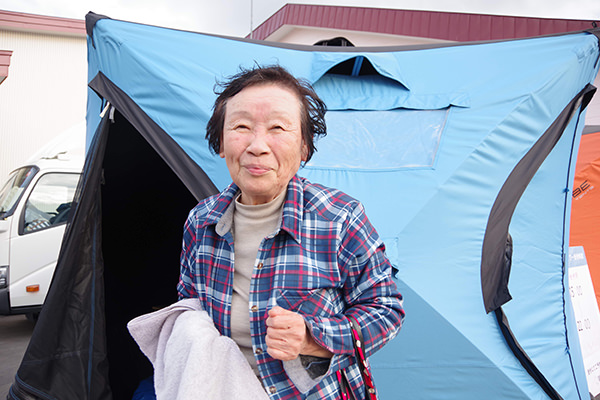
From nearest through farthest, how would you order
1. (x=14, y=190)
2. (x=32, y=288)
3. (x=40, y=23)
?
1. (x=32, y=288)
2. (x=14, y=190)
3. (x=40, y=23)

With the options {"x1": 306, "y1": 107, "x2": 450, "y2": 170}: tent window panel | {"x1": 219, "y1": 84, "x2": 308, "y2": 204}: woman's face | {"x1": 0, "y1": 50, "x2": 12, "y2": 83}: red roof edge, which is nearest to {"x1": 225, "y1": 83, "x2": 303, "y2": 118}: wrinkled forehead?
{"x1": 219, "y1": 84, "x2": 308, "y2": 204}: woman's face

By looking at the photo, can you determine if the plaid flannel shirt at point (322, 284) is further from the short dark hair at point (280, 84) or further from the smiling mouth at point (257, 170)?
the short dark hair at point (280, 84)

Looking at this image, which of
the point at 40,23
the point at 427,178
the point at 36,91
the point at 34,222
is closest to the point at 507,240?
the point at 427,178

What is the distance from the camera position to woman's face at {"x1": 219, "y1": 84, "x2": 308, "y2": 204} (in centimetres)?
115

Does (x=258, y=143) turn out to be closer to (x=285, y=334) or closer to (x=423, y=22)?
(x=285, y=334)

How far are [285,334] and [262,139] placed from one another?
0.50 m

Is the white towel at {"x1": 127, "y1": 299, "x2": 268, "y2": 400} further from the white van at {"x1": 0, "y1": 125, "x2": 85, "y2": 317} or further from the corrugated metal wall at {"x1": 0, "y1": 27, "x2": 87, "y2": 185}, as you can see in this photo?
the corrugated metal wall at {"x1": 0, "y1": 27, "x2": 87, "y2": 185}

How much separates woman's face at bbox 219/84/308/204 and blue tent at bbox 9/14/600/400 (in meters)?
0.91

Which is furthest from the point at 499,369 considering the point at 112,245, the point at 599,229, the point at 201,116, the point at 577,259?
the point at 599,229

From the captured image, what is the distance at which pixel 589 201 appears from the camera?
4766mm

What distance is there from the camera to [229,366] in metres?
1.04

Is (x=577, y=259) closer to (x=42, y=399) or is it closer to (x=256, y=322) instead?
(x=256, y=322)

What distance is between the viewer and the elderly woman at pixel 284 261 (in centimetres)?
103

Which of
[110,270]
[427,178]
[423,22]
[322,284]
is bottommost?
[110,270]
